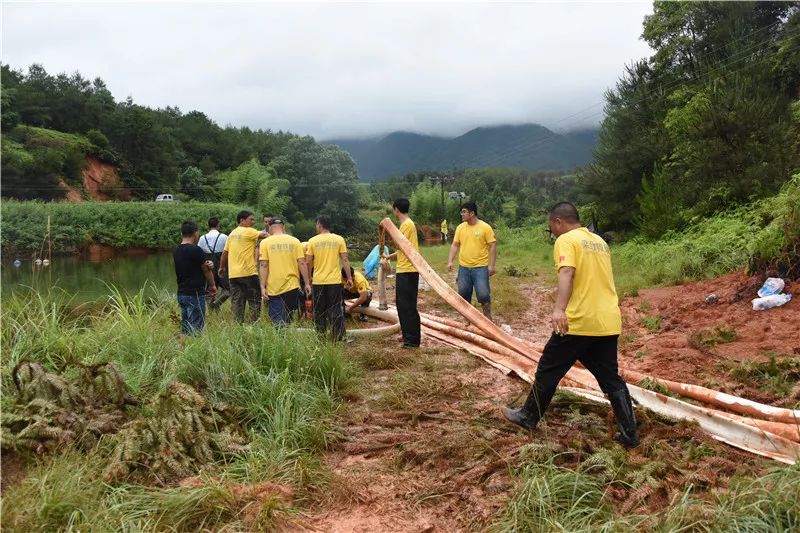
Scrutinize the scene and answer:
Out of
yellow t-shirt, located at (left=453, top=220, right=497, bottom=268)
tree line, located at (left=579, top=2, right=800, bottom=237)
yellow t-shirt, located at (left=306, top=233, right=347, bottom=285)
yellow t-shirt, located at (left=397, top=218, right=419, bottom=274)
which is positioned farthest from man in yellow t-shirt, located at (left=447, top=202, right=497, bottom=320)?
tree line, located at (left=579, top=2, right=800, bottom=237)

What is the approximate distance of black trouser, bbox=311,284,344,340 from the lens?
6.65 meters

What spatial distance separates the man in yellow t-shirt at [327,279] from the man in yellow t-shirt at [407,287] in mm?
724

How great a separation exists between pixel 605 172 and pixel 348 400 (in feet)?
79.4

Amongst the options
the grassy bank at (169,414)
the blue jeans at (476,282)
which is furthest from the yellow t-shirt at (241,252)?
the blue jeans at (476,282)

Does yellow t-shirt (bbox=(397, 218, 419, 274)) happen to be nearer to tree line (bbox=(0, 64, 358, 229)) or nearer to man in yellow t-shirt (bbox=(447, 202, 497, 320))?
man in yellow t-shirt (bbox=(447, 202, 497, 320))

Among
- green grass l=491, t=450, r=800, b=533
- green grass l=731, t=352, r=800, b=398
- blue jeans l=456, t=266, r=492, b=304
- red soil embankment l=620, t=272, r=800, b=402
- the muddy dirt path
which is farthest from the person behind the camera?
blue jeans l=456, t=266, r=492, b=304

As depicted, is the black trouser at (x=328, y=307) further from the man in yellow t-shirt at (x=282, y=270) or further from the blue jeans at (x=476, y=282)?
the blue jeans at (x=476, y=282)

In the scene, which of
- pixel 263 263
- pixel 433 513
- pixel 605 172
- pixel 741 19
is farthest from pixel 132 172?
pixel 433 513

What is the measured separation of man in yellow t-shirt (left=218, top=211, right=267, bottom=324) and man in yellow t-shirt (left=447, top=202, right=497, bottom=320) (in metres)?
2.77

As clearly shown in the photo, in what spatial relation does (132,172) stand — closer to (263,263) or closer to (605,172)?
(605,172)

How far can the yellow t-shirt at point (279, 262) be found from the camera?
272 inches

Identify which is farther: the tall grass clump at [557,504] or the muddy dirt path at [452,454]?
the muddy dirt path at [452,454]

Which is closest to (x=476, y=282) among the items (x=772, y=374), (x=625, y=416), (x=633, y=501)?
(x=772, y=374)

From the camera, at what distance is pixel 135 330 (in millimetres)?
5062
